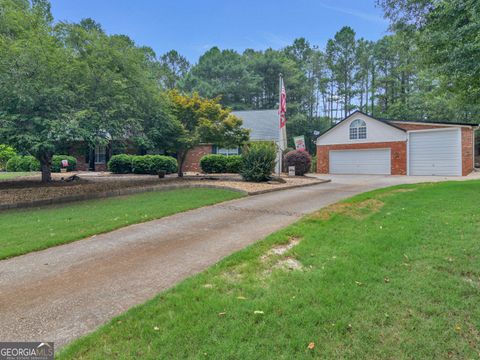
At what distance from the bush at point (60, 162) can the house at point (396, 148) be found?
1947cm

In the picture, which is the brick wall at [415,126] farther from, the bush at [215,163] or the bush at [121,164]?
the bush at [121,164]

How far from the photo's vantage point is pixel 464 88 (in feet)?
34.8

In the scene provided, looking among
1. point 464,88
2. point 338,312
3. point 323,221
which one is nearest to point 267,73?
point 464,88

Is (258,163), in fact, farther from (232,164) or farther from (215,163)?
(215,163)

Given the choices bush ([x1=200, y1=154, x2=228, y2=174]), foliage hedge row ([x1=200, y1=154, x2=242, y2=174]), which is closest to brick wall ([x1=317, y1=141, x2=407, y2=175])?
foliage hedge row ([x1=200, y1=154, x2=242, y2=174])

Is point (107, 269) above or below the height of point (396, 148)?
below

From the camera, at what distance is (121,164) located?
68.3ft

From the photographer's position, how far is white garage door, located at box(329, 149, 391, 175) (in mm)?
21609

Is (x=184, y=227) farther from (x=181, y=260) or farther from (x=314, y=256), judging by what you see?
(x=314, y=256)

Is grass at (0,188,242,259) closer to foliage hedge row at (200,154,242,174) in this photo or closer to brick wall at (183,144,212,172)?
foliage hedge row at (200,154,242,174)

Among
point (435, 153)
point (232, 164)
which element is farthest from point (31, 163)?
point (435, 153)

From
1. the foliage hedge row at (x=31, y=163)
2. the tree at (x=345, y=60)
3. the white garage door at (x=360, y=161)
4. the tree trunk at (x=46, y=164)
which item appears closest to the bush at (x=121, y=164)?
the foliage hedge row at (x=31, y=163)

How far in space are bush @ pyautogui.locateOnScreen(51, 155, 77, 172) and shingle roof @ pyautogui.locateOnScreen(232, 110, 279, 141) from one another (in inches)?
545

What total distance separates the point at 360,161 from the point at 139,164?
631 inches
